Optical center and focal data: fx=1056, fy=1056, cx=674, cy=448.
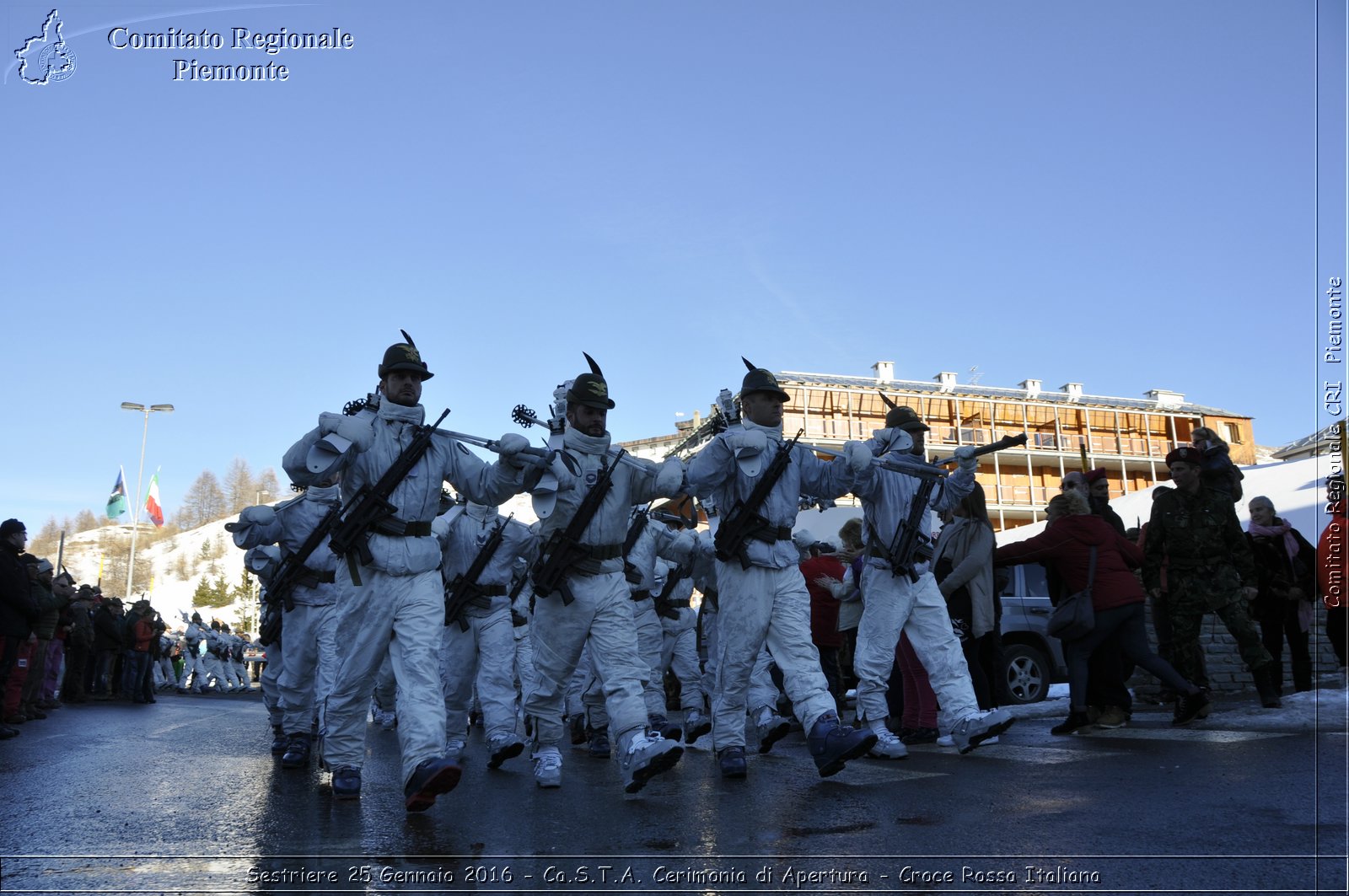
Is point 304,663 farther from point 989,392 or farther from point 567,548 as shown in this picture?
point 989,392

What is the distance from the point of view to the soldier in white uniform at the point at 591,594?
6512 millimetres

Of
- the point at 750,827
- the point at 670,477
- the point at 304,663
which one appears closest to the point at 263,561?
the point at 304,663

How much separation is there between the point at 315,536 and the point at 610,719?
11.4 ft

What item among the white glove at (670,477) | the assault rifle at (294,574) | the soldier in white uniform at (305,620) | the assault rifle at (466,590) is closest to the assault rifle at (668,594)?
the assault rifle at (466,590)

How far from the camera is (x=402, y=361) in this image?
643 centimetres

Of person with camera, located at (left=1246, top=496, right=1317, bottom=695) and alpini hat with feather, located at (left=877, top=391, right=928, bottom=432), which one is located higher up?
alpini hat with feather, located at (left=877, top=391, right=928, bottom=432)

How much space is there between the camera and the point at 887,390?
5541 centimetres

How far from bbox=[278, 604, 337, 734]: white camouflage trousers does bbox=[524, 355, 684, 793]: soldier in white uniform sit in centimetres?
253

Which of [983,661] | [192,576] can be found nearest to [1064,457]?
[983,661]

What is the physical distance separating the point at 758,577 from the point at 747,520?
370mm

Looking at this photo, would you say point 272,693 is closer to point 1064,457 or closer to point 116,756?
point 116,756

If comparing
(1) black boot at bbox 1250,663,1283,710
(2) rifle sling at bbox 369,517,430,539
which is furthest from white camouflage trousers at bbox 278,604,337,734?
(1) black boot at bbox 1250,663,1283,710

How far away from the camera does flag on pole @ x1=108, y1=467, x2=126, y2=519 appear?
5000 centimetres

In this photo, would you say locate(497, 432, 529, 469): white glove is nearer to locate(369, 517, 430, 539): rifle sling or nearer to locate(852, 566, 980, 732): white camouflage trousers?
locate(369, 517, 430, 539): rifle sling
